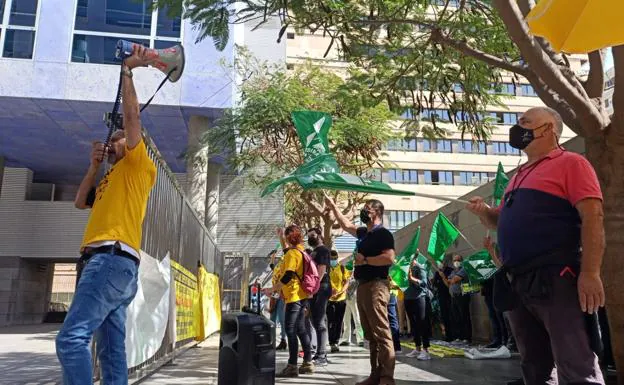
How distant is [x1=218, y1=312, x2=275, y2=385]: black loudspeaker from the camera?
13.4ft

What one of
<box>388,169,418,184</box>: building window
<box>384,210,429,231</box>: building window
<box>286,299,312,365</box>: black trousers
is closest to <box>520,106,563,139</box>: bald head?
<box>286,299,312,365</box>: black trousers

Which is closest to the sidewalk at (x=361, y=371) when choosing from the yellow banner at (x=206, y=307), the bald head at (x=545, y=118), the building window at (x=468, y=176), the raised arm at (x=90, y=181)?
the yellow banner at (x=206, y=307)

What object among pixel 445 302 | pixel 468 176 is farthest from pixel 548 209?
pixel 468 176

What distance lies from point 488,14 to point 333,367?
5.66 meters

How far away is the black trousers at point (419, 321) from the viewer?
8.52 m

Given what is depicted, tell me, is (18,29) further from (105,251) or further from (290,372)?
(105,251)

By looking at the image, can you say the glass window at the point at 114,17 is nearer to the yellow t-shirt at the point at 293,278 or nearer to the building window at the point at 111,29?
the building window at the point at 111,29

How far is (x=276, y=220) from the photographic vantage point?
25219 millimetres

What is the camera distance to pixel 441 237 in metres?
11.3

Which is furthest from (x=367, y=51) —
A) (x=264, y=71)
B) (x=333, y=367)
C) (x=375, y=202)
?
(x=264, y=71)

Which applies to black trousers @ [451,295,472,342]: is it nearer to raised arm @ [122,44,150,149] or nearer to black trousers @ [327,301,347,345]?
black trousers @ [327,301,347,345]

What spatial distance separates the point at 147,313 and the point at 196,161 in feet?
43.8

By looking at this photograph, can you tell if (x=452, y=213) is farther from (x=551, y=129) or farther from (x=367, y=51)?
(x=551, y=129)

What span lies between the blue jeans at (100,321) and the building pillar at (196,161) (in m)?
14.8
